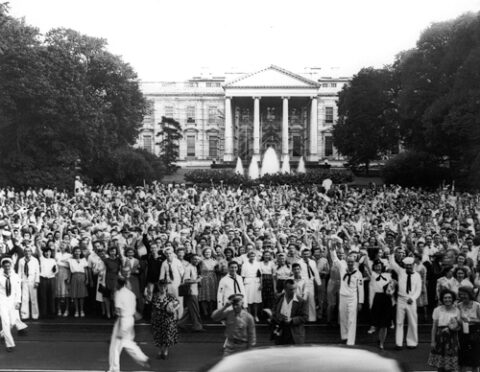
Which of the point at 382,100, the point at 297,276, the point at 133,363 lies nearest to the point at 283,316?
the point at 297,276

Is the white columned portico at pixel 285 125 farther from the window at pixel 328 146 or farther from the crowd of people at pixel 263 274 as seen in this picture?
the crowd of people at pixel 263 274

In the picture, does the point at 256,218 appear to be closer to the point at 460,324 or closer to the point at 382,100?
the point at 460,324

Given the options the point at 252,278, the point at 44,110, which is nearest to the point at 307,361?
the point at 252,278

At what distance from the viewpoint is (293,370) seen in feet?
16.1

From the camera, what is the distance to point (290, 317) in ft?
29.9

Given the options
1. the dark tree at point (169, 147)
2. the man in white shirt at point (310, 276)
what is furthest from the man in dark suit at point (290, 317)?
the dark tree at point (169, 147)

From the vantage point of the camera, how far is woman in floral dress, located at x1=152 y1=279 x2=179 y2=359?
1058cm

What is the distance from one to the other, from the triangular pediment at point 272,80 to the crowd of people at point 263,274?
193ft

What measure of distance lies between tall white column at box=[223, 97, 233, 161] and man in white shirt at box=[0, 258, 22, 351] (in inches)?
2663

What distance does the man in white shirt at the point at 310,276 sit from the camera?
12.9 meters

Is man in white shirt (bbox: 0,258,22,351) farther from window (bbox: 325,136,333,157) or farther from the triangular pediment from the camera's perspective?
window (bbox: 325,136,333,157)

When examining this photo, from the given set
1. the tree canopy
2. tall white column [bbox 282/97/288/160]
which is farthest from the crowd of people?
tall white column [bbox 282/97/288/160]

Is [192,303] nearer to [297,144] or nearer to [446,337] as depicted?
[446,337]

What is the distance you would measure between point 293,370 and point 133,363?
6.42 m
